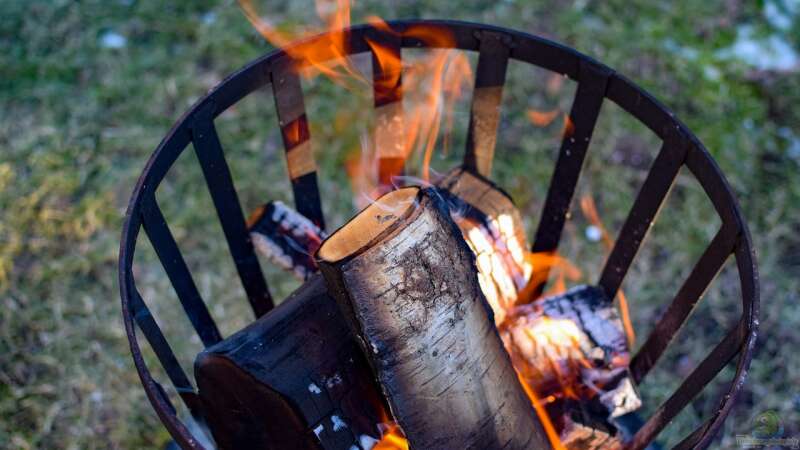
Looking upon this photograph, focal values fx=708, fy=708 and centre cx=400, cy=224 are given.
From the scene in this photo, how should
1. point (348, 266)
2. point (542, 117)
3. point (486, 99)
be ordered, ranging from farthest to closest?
point (542, 117)
point (486, 99)
point (348, 266)

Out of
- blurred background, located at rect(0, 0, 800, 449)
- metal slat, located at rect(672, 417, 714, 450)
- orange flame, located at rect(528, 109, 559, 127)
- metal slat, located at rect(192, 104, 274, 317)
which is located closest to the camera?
metal slat, located at rect(672, 417, 714, 450)

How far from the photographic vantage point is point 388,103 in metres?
1.99

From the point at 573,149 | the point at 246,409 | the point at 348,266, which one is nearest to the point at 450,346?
the point at 348,266

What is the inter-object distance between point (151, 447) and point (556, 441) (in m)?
1.40

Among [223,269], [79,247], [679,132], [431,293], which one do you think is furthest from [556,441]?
[79,247]

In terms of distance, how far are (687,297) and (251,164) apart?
79.6 inches

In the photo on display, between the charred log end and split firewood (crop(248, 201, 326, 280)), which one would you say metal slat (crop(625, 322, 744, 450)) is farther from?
→ split firewood (crop(248, 201, 326, 280))

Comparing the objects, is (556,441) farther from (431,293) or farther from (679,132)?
(679,132)

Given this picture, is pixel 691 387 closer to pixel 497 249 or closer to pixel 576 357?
pixel 576 357

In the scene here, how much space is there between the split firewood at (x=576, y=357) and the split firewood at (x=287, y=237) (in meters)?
0.57

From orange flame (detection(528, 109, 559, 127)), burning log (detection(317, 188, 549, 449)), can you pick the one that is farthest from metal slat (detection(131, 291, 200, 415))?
orange flame (detection(528, 109, 559, 127))

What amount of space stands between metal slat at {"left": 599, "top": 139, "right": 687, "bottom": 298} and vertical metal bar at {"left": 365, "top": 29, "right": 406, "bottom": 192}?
26.1 inches

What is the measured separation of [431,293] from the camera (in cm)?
129

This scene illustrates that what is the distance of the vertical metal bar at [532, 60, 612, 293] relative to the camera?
68.5 inches
